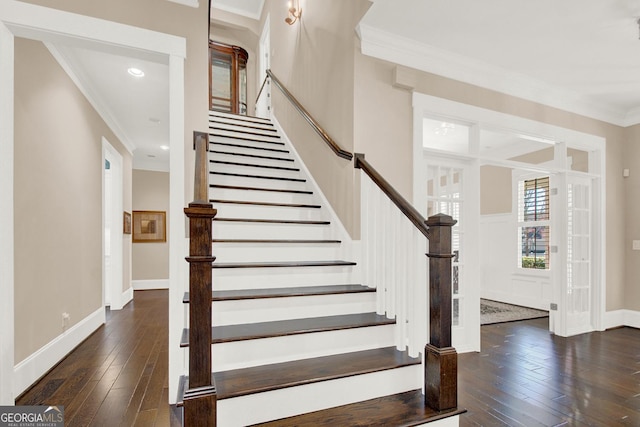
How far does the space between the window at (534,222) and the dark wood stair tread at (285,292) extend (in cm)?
438

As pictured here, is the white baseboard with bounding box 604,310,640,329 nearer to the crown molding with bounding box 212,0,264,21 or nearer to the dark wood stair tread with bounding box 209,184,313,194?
the dark wood stair tread with bounding box 209,184,313,194

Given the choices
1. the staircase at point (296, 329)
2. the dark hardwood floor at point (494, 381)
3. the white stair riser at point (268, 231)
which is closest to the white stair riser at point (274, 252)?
the staircase at point (296, 329)

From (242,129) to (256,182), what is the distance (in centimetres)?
188

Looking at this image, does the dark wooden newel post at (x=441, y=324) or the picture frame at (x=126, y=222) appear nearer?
the dark wooden newel post at (x=441, y=324)

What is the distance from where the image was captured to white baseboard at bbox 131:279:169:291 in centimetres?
709

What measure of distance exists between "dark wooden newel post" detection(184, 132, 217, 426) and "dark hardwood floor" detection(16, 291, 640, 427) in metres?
0.62

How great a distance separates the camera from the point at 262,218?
326 centimetres

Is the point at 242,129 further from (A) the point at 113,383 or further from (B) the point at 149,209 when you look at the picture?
(A) the point at 113,383

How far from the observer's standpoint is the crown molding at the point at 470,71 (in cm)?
283

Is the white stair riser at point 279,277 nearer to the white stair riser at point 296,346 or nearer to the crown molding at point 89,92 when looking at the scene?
the white stair riser at point 296,346

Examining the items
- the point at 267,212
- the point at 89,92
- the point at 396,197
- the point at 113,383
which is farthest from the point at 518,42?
the point at 89,92

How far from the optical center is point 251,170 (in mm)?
3881

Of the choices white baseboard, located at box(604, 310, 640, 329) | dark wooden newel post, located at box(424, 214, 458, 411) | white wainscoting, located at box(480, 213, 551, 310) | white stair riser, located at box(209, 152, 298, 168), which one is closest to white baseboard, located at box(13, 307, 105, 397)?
white stair riser, located at box(209, 152, 298, 168)

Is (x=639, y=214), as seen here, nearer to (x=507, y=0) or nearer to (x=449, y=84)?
(x=449, y=84)
